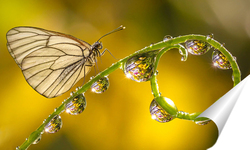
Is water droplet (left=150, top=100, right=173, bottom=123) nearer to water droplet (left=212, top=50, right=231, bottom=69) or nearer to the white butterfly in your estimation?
water droplet (left=212, top=50, right=231, bottom=69)

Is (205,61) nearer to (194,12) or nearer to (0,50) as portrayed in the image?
(194,12)

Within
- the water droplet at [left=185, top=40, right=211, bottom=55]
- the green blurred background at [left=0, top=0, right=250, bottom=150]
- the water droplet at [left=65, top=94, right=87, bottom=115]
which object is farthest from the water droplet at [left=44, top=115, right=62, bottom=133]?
the green blurred background at [left=0, top=0, right=250, bottom=150]

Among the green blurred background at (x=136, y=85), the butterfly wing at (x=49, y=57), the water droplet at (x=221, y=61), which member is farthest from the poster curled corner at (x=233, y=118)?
the green blurred background at (x=136, y=85)

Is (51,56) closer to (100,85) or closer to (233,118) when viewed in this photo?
(100,85)

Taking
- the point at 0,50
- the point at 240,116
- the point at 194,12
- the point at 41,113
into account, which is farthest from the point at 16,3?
the point at 240,116

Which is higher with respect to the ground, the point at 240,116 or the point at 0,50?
the point at 0,50

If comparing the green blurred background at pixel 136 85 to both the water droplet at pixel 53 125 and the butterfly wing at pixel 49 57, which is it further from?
the water droplet at pixel 53 125
